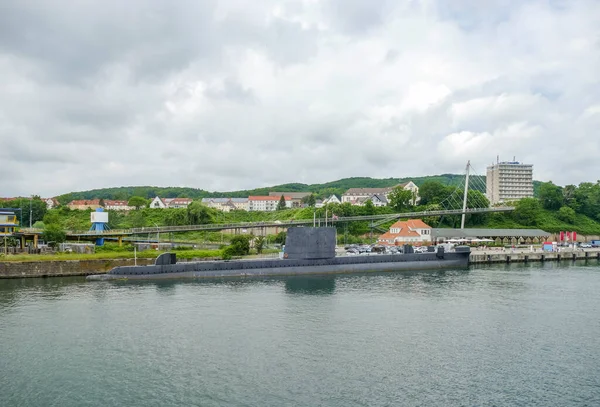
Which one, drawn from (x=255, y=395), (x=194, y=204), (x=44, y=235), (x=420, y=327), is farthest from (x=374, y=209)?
(x=255, y=395)

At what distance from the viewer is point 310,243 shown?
48.6m

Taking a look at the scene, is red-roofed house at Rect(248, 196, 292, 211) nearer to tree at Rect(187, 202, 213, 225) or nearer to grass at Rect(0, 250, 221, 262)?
tree at Rect(187, 202, 213, 225)

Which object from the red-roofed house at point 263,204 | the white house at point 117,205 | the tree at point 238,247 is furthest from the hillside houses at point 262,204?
the tree at point 238,247

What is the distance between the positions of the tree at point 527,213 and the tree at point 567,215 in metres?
4.75

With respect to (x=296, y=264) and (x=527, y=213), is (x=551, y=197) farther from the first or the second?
(x=296, y=264)

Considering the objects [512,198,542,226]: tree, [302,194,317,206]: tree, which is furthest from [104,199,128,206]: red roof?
[512,198,542,226]: tree

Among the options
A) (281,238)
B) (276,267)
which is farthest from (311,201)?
(276,267)

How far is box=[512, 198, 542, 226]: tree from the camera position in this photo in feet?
338

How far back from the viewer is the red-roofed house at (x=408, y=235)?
7906 cm

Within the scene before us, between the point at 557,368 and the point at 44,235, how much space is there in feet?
180

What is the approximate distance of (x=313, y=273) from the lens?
47438mm

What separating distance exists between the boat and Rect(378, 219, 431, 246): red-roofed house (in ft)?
84.6

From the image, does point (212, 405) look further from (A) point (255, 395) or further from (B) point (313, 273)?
(B) point (313, 273)

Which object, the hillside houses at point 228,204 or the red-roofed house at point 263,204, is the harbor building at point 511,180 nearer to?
the red-roofed house at point 263,204
